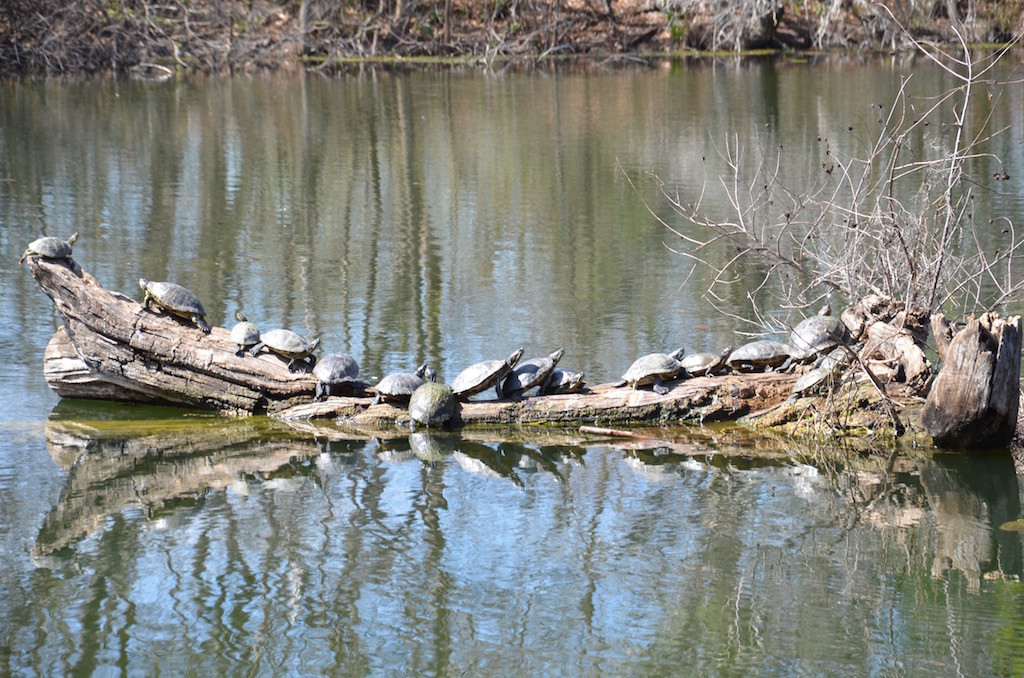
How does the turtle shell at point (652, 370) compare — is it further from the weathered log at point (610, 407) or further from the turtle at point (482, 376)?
the turtle at point (482, 376)

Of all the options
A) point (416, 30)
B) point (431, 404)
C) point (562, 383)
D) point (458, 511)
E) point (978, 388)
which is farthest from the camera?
point (416, 30)

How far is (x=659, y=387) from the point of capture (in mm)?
5387

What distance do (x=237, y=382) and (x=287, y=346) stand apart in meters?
0.33

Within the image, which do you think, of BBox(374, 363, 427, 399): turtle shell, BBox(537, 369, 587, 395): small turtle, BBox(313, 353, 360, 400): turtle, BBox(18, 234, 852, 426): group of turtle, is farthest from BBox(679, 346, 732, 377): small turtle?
BBox(313, 353, 360, 400): turtle

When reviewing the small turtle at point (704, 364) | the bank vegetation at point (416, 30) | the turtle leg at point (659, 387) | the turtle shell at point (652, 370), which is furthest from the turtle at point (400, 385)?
the bank vegetation at point (416, 30)


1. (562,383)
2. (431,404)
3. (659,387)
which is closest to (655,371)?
(659,387)

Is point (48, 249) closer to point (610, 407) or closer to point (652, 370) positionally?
point (610, 407)

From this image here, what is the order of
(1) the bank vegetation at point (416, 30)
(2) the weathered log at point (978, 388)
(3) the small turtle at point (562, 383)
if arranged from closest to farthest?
(2) the weathered log at point (978, 388) < (3) the small turtle at point (562, 383) < (1) the bank vegetation at point (416, 30)

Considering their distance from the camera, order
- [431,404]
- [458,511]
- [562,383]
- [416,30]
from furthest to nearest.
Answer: [416,30]
[562,383]
[431,404]
[458,511]

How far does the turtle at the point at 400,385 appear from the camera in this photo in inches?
211

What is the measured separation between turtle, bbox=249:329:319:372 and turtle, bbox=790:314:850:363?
247 centimetres

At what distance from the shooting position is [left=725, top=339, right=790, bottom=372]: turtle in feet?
18.2

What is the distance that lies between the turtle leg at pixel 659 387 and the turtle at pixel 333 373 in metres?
1.50

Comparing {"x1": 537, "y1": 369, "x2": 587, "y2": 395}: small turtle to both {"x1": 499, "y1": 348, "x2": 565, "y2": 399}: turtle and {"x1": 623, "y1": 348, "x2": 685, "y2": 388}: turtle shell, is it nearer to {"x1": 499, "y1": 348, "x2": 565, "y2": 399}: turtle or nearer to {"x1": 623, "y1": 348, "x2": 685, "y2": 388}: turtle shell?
{"x1": 499, "y1": 348, "x2": 565, "y2": 399}: turtle
